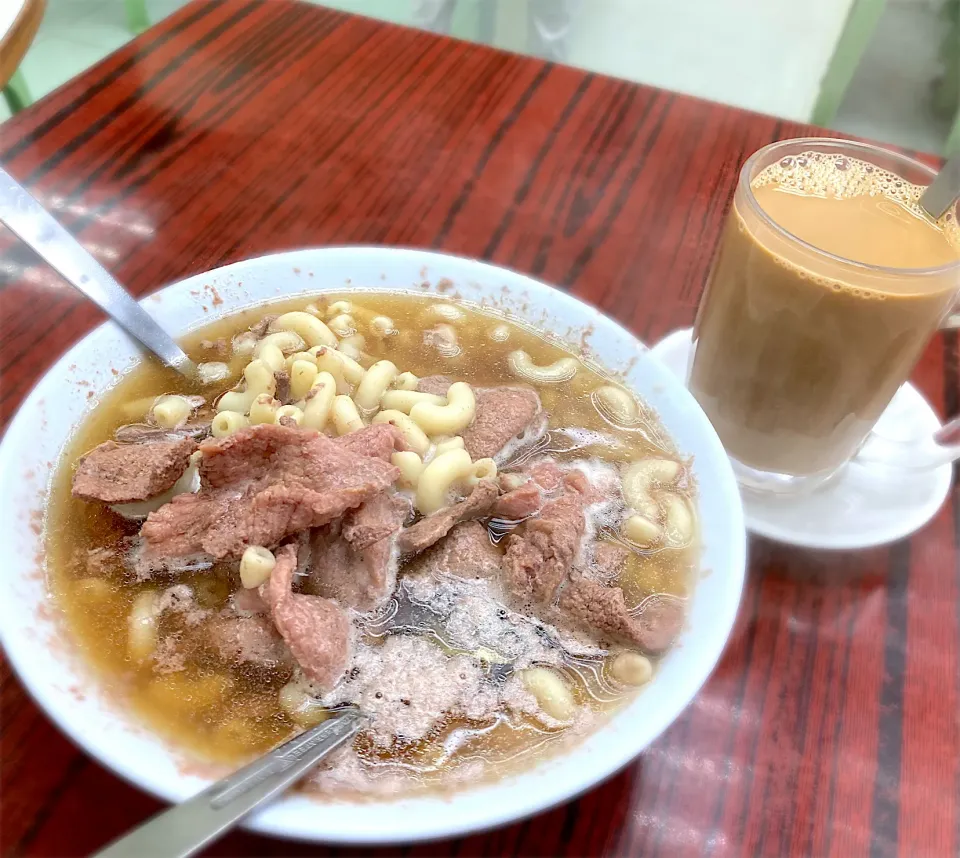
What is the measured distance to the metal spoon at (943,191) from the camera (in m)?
0.99

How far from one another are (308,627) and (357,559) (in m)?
0.11

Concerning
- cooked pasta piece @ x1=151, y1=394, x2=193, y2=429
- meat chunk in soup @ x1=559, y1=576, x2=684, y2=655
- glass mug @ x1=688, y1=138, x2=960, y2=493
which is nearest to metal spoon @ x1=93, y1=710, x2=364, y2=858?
meat chunk in soup @ x1=559, y1=576, x2=684, y2=655

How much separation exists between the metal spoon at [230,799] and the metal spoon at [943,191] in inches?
38.2

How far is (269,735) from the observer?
766 millimetres

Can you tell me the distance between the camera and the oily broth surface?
2.52 feet

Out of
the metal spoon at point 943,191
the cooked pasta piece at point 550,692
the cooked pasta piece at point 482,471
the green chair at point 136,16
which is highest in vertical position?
the metal spoon at point 943,191

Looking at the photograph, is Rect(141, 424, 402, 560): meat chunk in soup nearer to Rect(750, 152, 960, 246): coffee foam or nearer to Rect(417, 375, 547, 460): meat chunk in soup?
Rect(417, 375, 547, 460): meat chunk in soup

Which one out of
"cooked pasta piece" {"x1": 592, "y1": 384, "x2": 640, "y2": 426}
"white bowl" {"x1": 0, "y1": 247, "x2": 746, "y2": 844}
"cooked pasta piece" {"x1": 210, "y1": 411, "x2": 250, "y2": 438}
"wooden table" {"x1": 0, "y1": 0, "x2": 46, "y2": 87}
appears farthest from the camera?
"wooden table" {"x1": 0, "y1": 0, "x2": 46, "y2": 87}

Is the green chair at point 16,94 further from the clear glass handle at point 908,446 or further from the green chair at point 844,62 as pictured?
the green chair at point 844,62

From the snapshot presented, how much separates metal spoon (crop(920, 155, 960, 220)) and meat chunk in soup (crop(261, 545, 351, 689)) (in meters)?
0.93

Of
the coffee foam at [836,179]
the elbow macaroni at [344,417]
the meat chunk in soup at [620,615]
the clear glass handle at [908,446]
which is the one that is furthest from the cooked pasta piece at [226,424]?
the clear glass handle at [908,446]

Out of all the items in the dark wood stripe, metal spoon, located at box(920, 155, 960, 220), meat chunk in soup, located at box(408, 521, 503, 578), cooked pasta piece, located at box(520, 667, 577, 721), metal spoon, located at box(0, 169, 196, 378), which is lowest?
the dark wood stripe

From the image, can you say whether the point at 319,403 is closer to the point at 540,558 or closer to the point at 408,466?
the point at 408,466

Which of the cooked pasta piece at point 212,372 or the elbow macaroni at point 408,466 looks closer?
the elbow macaroni at point 408,466
